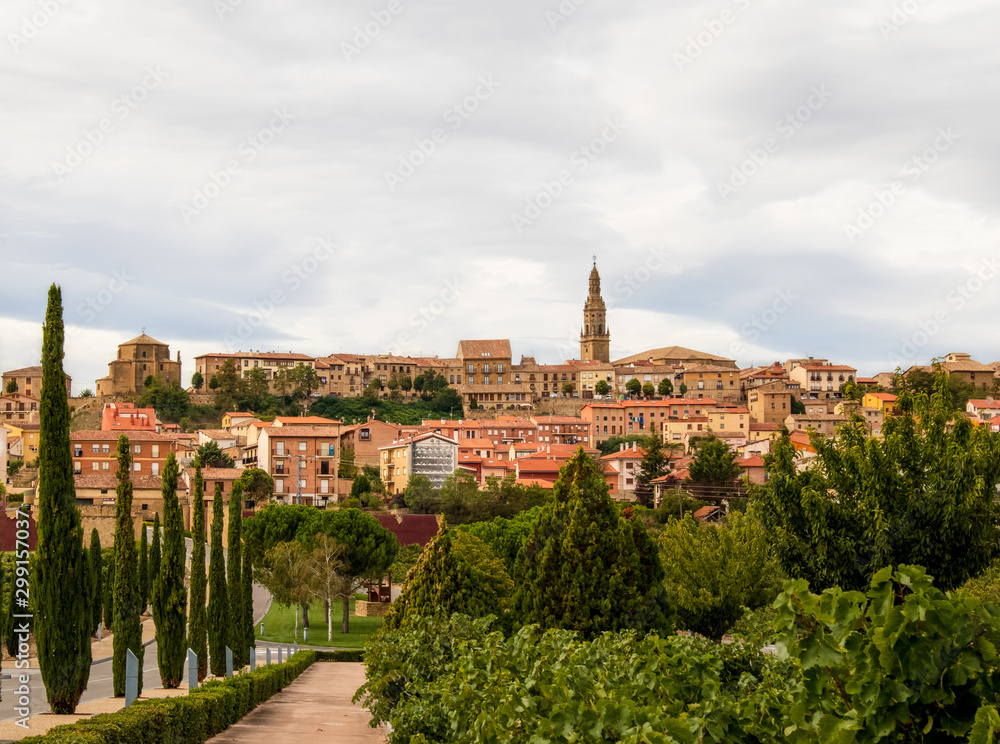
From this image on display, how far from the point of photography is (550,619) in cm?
1505

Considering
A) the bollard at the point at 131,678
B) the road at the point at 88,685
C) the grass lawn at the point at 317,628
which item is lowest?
the grass lawn at the point at 317,628

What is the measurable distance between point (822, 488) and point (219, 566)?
13.5 metres

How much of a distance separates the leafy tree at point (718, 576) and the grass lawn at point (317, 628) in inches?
521

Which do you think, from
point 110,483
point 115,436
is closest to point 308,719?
point 110,483

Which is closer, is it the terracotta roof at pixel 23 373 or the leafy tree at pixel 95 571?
the leafy tree at pixel 95 571

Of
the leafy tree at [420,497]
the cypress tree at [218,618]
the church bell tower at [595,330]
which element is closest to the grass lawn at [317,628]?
the cypress tree at [218,618]

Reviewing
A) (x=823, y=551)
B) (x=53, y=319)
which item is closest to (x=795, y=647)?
(x=823, y=551)

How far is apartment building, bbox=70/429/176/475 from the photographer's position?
7006 cm

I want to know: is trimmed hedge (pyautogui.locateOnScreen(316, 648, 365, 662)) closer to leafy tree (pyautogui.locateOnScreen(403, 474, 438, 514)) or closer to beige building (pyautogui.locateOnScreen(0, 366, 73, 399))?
leafy tree (pyautogui.locateOnScreen(403, 474, 438, 514))

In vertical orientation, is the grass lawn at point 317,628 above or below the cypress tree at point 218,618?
below

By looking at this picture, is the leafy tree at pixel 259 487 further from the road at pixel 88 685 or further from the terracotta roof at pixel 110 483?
the road at pixel 88 685

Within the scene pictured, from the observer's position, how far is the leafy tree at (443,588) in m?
15.1

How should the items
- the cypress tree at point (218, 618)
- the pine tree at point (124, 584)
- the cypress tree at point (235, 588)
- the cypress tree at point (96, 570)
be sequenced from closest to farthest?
the pine tree at point (124, 584)
the cypress tree at point (218, 618)
the cypress tree at point (235, 588)
the cypress tree at point (96, 570)

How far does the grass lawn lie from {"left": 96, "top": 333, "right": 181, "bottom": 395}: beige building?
79.0 m
